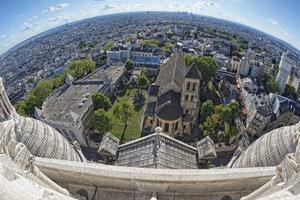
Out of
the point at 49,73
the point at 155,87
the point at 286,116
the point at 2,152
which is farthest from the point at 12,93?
the point at 2,152

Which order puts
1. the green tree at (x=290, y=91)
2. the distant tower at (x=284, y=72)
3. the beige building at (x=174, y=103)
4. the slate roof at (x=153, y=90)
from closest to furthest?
the beige building at (x=174, y=103) < the slate roof at (x=153, y=90) < the green tree at (x=290, y=91) < the distant tower at (x=284, y=72)

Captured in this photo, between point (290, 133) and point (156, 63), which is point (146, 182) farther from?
point (156, 63)

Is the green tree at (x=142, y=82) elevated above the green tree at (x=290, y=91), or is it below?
above

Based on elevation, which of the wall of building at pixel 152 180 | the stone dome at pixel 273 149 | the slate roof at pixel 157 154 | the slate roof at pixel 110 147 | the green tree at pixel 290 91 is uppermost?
the wall of building at pixel 152 180

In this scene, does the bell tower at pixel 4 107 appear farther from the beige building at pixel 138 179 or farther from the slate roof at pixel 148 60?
the slate roof at pixel 148 60

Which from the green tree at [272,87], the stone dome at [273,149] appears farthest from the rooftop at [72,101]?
the green tree at [272,87]

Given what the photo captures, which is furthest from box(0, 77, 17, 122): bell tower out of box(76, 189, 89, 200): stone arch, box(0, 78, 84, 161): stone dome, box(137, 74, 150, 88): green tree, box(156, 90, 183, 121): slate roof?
box(137, 74, 150, 88): green tree
